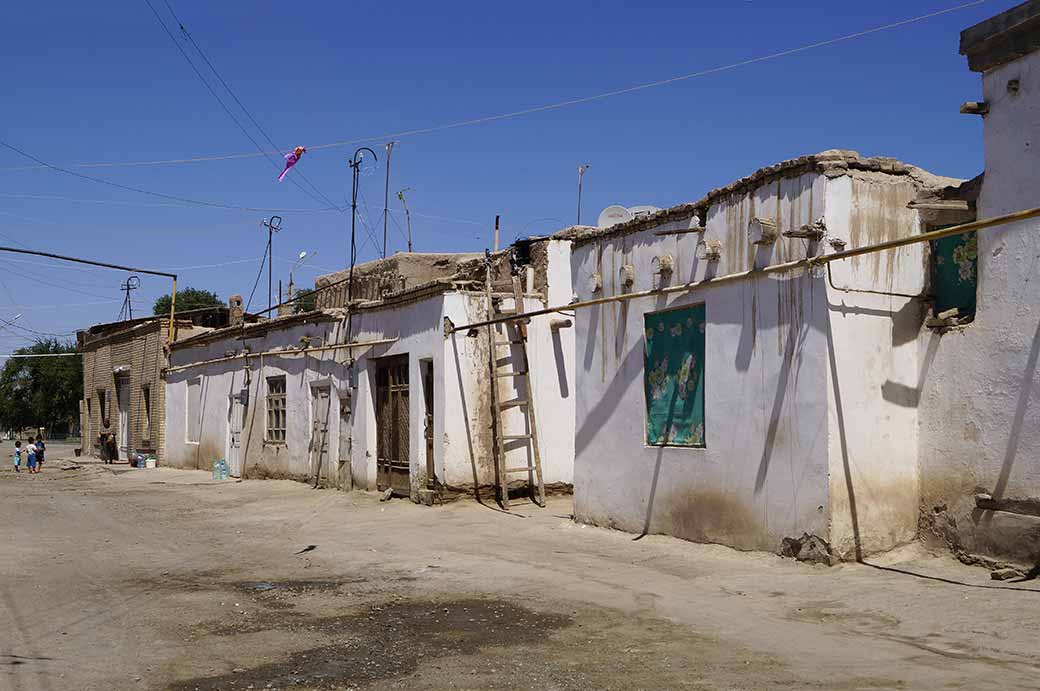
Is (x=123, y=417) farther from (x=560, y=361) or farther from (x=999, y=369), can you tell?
(x=999, y=369)

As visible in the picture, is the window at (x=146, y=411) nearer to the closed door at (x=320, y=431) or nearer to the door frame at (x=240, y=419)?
the door frame at (x=240, y=419)

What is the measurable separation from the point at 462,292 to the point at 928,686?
1173 centimetres

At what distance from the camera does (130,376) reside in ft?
111

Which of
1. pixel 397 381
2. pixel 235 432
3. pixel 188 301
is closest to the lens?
pixel 397 381

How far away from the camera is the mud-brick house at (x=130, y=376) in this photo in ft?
103

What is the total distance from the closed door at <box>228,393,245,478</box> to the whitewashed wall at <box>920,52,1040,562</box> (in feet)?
62.9

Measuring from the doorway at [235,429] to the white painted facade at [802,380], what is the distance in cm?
1592

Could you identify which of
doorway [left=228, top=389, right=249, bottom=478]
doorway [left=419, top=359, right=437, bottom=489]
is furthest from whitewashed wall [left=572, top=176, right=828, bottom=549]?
doorway [left=228, top=389, right=249, bottom=478]

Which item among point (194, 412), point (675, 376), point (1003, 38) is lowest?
point (194, 412)

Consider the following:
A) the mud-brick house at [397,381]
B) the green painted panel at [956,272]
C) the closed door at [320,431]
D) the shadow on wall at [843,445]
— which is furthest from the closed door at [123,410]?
the green painted panel at [956,272]

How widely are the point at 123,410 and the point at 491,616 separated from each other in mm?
30101

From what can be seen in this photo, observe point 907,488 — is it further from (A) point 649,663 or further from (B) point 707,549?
(A) point 649,663

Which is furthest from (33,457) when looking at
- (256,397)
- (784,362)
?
(784,362)

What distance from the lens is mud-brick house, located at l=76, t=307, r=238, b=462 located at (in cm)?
3139
